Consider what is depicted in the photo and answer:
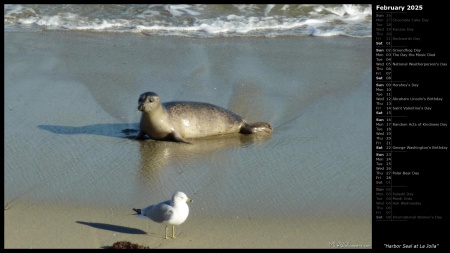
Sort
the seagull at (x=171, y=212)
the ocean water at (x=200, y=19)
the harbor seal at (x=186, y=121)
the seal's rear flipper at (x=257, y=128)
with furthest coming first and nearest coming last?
the ocean water at (x=200, y=19) → the seal's rear flipper at (x=257, y=128) → the harbor seal at (x=186, y=121) → the seagull at (x=171, y=212)

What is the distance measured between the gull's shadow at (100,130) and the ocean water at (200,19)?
494 centimetres

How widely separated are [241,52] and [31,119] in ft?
14.1

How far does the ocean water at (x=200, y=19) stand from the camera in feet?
43.1

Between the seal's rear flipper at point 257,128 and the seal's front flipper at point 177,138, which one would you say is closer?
the seal's front flipper at point 177,138

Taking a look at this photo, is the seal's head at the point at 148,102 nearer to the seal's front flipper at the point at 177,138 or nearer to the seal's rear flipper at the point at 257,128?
the seal's front flipper at the point at 177,138

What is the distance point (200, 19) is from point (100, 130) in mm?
6556

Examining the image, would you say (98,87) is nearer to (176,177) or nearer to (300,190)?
(176,177)

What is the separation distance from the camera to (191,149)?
25.4ft

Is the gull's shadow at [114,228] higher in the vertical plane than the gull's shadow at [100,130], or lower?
lower

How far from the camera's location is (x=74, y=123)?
26.9ft

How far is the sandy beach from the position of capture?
18.9 ft

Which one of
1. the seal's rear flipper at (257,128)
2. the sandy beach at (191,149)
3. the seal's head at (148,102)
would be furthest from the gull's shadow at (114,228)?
the seal's rear flipper at (257,128)

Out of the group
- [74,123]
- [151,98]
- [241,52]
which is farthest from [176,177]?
[241,52]

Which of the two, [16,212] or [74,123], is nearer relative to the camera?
[16,212]
